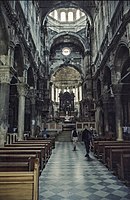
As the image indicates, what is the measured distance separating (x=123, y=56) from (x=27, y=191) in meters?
13.9

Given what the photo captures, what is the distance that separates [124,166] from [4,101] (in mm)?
7434

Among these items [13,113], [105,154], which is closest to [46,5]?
[13,113]

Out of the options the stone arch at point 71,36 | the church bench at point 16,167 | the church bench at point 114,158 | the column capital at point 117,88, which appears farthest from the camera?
the stone arch at point 71,36

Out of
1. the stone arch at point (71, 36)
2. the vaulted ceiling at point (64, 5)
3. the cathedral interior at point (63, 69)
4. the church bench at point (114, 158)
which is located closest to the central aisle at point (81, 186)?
the cathedral interior at point (63, 69)

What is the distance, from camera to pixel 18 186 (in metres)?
2.80

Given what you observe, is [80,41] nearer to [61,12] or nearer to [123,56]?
[61,12]

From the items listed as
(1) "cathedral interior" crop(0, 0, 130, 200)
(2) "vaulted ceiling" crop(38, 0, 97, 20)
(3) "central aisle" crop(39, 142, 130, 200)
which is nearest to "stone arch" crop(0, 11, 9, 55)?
(1) "cathedral interior" crop(0, 0, 130, 200)

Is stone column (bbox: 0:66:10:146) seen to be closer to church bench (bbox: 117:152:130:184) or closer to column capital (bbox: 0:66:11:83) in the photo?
column capital (bbox: 0:66:11:83)

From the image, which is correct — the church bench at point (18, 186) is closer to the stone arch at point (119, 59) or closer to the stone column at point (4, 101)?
the stone column at point (4, 101)

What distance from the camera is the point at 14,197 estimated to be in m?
2.83

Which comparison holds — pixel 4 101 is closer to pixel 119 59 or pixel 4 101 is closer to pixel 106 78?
pixel 119 59

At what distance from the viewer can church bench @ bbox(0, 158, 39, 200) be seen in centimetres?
278

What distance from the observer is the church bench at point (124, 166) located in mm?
5973

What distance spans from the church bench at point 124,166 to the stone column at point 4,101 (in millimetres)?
6767
